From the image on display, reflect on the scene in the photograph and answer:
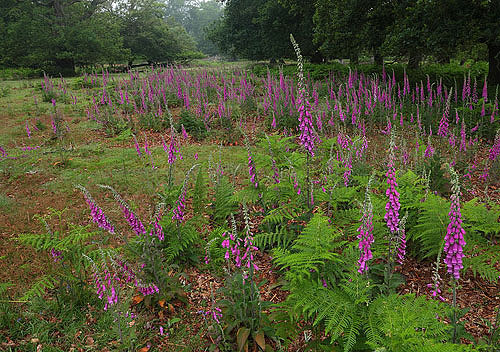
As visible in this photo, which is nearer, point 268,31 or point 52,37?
point 268,31

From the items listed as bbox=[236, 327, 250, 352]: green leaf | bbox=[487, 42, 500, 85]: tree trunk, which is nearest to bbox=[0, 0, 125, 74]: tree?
bbox=[487, 42, 500, 85]: tree trunk

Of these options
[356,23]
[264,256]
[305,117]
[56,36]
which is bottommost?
[264,256]

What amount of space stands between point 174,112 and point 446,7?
9.31m

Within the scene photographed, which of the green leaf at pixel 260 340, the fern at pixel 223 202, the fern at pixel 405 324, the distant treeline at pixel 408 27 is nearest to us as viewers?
the fern at pixel 405 324

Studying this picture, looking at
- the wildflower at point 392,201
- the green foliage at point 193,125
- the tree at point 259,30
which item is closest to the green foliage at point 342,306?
Result: the wildflower at point 392,201

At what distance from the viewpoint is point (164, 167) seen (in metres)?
7.49

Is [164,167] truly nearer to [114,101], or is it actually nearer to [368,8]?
[114,101]

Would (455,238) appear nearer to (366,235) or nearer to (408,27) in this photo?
(366,235)

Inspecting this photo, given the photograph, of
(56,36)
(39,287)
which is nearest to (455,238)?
(39,287)

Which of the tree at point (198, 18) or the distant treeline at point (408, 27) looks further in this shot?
the tree at point (198, 18)

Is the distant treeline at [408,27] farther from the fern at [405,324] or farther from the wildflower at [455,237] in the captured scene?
the fern at [405,324]

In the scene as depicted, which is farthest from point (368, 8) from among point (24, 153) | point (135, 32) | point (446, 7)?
point (135, 32)

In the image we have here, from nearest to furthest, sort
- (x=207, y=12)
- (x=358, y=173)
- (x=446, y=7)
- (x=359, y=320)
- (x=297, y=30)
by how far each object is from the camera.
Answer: (x=359, y=320)
(x=358, y=173)
(x=446, y=7)
(x=297, y=30)
(x=207, y=12)

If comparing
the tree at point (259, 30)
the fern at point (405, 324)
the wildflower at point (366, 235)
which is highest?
the tree at point (259, 30)
